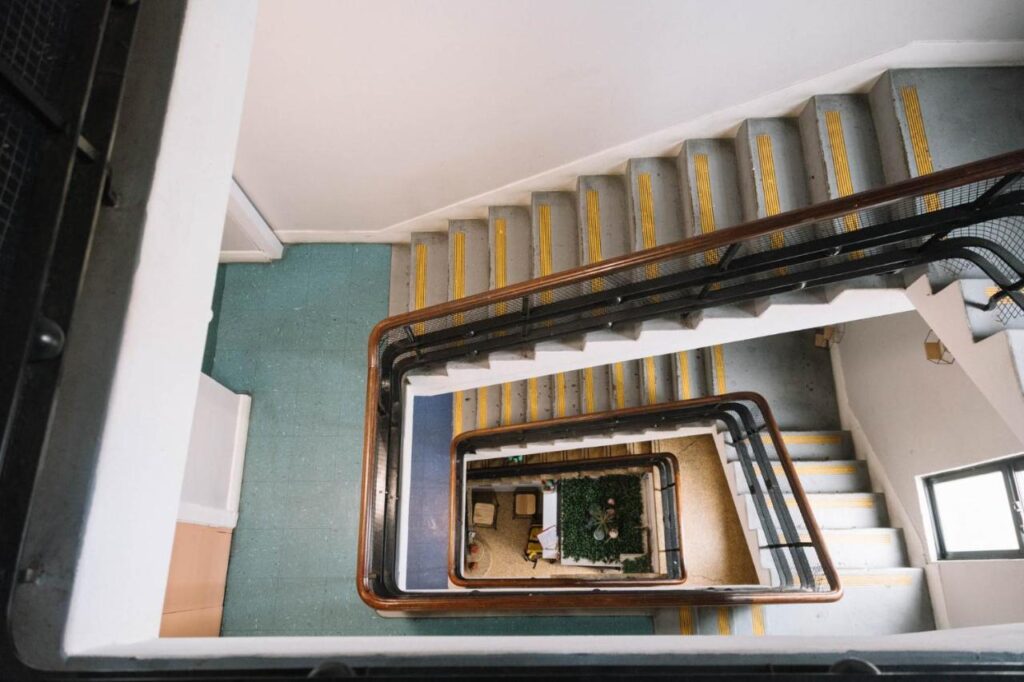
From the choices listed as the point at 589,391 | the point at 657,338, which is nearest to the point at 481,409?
the point at 589,391

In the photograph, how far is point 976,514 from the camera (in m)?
3.64

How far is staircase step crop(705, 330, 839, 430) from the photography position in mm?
4762

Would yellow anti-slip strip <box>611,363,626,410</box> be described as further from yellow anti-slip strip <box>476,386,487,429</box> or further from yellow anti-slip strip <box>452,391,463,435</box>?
yellow anti-slip strip <box>452,391,463,435</box>

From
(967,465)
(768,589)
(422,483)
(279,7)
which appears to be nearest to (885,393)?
(967,465)

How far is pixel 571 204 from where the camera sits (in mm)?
4168

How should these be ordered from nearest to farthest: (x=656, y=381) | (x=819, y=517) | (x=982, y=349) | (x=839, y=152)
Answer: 1. (x=982, y=349)
2. (x=839, y=152)
3. (x=819, y=517)
4. (x=656, y=381)

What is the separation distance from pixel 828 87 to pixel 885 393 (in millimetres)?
2286

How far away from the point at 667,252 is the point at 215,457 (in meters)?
3.07

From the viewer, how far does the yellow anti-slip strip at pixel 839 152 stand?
2.99 meters

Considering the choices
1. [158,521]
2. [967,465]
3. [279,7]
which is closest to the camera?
[158,521]

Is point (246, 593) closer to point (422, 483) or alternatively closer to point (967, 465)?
point (422, 483)

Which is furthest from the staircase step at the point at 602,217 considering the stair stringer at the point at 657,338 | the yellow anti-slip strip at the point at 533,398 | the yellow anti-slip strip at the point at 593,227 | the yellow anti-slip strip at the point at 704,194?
the yellow anti-slip strip at the point at 533,398

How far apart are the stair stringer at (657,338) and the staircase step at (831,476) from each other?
62.6 inches

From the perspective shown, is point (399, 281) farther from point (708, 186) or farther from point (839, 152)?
point (839, 152)
